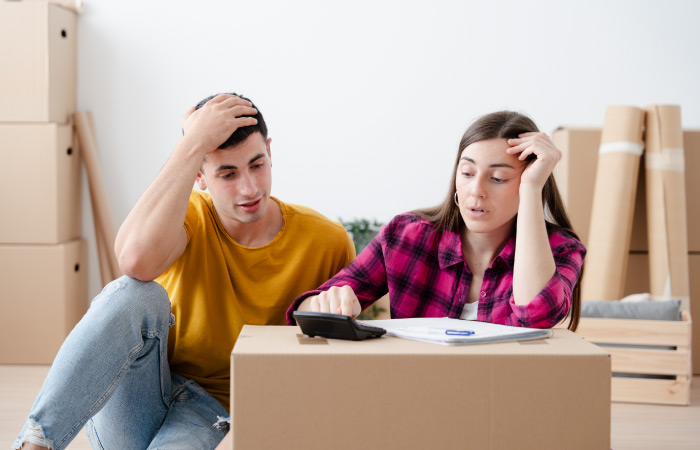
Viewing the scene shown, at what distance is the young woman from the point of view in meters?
1.26

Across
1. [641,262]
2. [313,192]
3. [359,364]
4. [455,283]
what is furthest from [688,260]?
[359,364]

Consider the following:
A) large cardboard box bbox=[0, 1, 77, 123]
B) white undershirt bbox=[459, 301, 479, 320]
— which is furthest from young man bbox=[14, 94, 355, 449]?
large cardboard box bbox=[0, 1, 77, 123]

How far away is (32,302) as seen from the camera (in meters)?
2.90

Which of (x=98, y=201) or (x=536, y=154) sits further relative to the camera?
(x=98, y=201)

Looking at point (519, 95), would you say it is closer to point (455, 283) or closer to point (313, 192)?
point (313, 192)

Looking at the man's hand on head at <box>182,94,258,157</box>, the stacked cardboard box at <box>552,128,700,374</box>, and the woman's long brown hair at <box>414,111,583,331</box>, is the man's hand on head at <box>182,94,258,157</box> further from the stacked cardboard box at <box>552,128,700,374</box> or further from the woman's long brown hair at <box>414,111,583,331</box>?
the stacked cardboard box at <box>552,128,700,374</box>

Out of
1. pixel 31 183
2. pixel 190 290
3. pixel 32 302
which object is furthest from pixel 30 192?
pixel 190 290

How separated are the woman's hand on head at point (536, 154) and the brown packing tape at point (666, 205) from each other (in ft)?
4.95

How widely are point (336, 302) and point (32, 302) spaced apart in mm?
2035

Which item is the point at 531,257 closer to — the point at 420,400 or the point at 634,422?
the point at 420,400

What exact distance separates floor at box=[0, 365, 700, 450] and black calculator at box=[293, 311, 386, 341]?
123 cm

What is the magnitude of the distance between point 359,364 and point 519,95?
245 centimetres

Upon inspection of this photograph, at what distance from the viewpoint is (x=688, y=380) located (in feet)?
7.97

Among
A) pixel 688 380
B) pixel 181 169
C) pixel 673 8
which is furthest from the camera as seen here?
pixel 673 8
